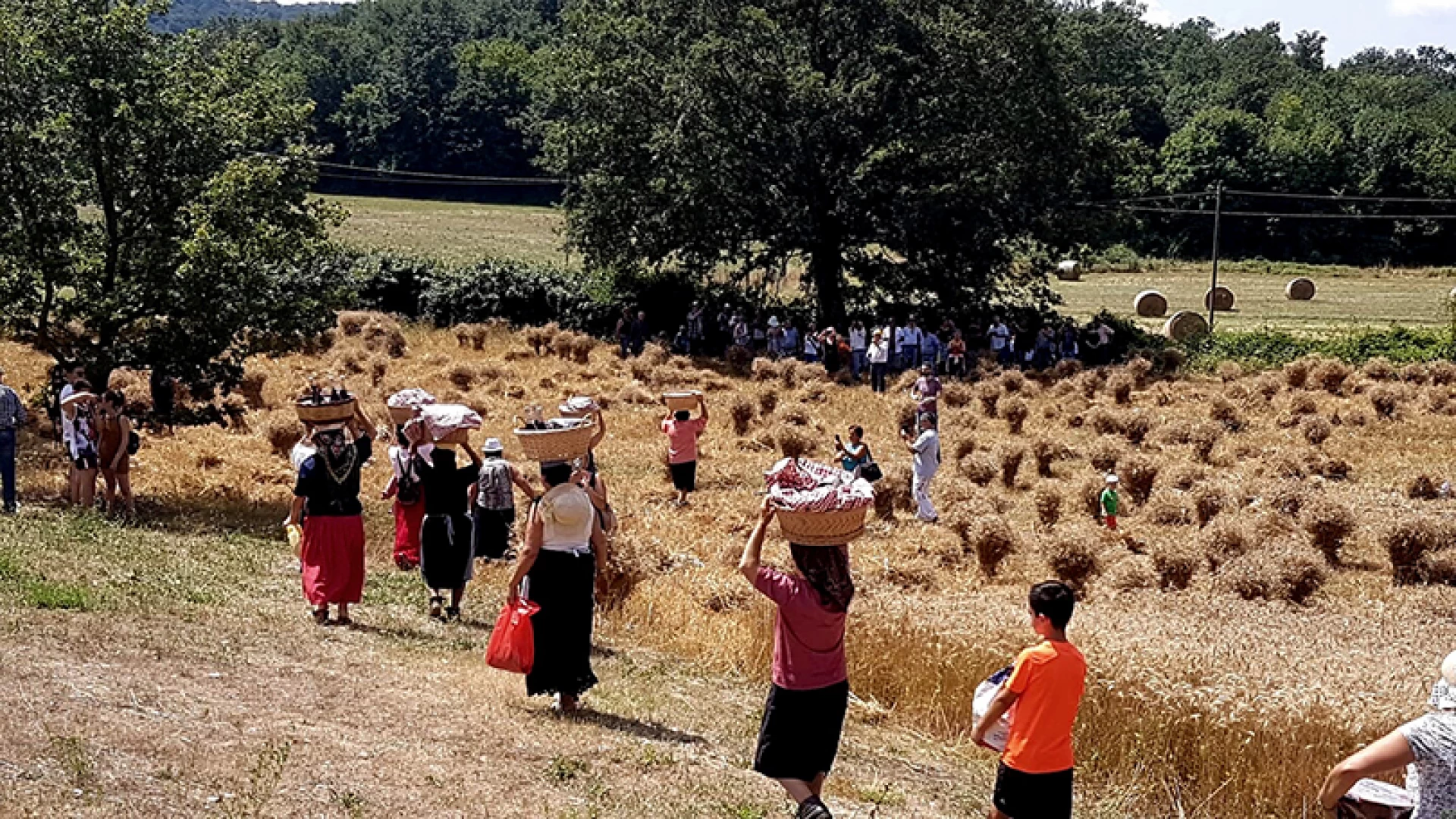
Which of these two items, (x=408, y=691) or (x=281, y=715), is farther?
(x=408, y=691)

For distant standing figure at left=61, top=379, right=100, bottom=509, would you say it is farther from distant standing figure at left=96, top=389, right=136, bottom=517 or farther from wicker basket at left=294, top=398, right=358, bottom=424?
wicker basket at left=294, top=398, right=358, bottom=424

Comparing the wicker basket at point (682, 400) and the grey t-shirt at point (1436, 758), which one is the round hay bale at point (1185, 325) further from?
the grey t-shirt at point (1436, 758)

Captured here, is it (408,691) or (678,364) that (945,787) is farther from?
(678,364)

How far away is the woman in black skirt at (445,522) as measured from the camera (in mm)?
11227

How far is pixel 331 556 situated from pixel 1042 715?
19.6 feet

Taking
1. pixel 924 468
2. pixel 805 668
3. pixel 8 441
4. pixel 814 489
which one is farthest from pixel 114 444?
pixel 814 489

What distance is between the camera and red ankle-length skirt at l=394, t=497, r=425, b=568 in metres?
12.5

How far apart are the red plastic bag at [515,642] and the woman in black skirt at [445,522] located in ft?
9.35

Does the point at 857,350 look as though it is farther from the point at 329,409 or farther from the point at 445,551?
the point at 329,409

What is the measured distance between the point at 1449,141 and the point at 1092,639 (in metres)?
79.0

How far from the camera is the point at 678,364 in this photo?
1341 inches

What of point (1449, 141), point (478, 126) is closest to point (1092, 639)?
point (1449, 141)

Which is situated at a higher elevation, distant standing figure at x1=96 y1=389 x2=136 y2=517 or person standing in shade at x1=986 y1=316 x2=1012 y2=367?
distant standing figure at x1=96 y1=389 x2=136 y2=517

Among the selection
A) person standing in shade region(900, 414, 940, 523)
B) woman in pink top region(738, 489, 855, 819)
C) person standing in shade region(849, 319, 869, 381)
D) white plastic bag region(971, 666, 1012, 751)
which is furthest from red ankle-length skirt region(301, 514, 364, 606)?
person standing in shade region(849, 319, 869, 381)
